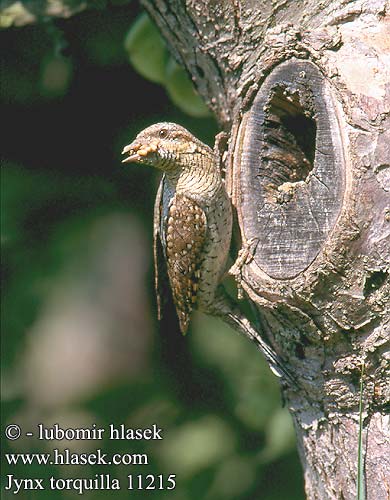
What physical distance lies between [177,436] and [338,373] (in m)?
2.11

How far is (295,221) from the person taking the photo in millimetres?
2291

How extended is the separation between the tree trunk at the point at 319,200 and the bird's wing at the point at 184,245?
10.5 inches

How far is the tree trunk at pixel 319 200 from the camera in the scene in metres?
2.14

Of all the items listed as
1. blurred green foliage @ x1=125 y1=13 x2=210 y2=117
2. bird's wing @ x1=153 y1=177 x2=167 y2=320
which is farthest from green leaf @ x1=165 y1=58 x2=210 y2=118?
bird's wing @ x1=153 y1=177 x2=167 y2=320

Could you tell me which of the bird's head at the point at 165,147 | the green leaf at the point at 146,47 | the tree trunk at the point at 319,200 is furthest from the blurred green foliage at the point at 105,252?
the tree trunk at the point at 319,200

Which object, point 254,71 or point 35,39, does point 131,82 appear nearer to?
point 35,39

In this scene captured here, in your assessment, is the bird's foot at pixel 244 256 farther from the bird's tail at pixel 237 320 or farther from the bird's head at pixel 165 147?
the bird's head at pixel 165 147

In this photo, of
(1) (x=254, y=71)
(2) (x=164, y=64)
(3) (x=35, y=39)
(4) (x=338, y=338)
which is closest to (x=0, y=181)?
(3) (x=35, y=39)

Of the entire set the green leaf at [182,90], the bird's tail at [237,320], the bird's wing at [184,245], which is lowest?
the bird's tail at [237,320]

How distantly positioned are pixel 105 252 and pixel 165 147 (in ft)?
9.40

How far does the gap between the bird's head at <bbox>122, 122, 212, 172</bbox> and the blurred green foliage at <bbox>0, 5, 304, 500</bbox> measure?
101 cm

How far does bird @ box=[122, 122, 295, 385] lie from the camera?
2.62 metres

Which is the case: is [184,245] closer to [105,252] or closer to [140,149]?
[140,149]

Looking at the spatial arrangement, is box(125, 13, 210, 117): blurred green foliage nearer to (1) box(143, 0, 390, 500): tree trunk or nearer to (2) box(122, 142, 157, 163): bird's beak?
(1) box(143, 0, 390, 500): tree trunk
